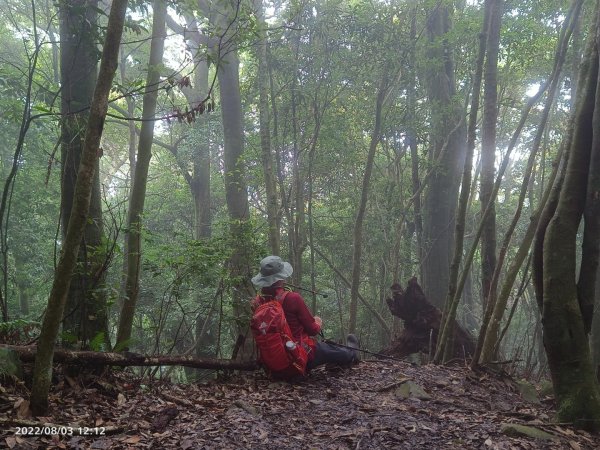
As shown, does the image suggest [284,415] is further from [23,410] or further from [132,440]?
[23,410]

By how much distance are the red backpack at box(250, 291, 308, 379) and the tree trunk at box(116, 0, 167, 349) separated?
1436 millimetres

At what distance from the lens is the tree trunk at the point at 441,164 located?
37.2 ft

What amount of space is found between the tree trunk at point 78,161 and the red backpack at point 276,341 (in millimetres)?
1640

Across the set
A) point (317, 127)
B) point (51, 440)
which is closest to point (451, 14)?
point (317, 127)

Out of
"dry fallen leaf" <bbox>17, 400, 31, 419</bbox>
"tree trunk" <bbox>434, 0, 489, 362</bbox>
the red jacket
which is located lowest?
"dry fallen leaf" <bbox>17, 400, 31, 419</bbox>

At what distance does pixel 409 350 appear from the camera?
887 centimetres

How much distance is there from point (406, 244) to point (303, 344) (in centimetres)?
927

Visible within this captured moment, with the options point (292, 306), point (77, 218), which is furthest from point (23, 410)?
point (292, 306)

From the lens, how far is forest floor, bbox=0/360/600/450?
135 inches

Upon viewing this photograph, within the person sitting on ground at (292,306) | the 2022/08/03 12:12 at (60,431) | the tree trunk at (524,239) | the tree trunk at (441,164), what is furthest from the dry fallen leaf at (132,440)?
the tree trunk at (441,164)

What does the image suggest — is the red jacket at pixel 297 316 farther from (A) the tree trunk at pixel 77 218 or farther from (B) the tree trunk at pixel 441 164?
(B) the tree trunk at pixel 441 164

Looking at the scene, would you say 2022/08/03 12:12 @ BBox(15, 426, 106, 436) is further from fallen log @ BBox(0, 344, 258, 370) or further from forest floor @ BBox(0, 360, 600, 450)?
fallen log @ BBox(0, 344, 258, 370)

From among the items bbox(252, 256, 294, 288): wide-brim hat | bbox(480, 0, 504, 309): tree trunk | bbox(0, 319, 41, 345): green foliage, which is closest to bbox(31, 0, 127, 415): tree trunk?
bbox(0, 319, 41, 345): green foliage

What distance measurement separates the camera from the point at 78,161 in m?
4.88
